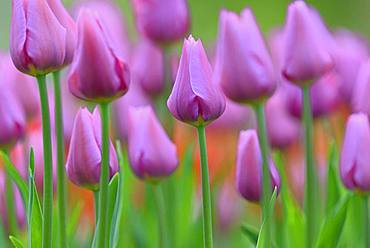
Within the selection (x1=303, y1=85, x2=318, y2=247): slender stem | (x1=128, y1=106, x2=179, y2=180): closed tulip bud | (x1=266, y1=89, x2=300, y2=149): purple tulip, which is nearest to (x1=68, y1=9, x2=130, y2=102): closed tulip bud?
(x1=128, y1=106, x2=179, y2=180): closed tulip bud

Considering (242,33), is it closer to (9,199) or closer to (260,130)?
(260,130)

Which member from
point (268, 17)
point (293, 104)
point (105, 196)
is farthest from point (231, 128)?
point (268, 17)

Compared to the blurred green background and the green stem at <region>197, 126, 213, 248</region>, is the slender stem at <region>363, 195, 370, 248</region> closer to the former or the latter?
the green stem at <region>197, 126, 213, 248</region>

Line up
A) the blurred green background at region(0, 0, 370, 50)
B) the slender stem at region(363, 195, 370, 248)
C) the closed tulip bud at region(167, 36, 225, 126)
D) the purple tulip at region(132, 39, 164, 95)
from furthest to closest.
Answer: the blurred green background at region(0, 0, 370, 50) < the purple tulip at region(132, 39, 164, 95) < the slender stem at region(363, 195, 370, 248) < the closed tulip bud at region(167, 36, 225, 126)

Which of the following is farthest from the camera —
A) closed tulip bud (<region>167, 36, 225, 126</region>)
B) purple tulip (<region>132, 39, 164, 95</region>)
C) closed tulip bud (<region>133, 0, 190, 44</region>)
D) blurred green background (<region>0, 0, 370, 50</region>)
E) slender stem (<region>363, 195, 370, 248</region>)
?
blurred green background (<region>0, 0, 370, 50</region>)

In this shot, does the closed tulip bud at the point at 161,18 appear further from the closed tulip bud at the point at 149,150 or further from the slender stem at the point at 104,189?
the slender stem at the point at 104,189

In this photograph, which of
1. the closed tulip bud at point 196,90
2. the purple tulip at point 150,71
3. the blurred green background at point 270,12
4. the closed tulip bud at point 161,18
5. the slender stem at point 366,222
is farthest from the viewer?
the blurred green background at point 270,12

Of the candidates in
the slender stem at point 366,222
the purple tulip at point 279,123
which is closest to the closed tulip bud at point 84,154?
the slender stem at point 366,222
